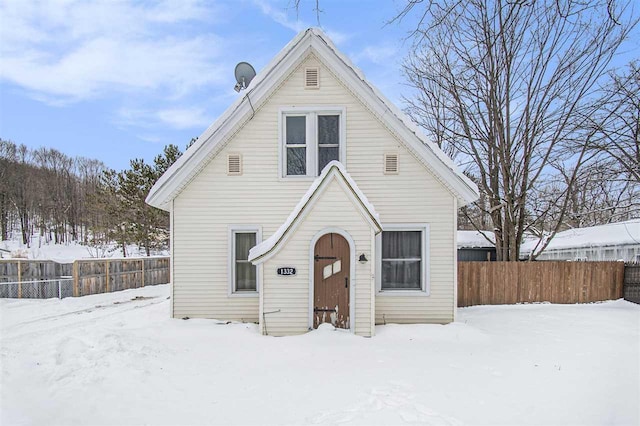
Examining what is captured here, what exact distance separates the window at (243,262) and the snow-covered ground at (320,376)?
3.37ft

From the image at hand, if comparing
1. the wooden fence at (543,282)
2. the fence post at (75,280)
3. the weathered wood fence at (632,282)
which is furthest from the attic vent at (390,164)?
the fence post at (75,280)

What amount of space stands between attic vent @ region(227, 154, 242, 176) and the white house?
0.03 meters

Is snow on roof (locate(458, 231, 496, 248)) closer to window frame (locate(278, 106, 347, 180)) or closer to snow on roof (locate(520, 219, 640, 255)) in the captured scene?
snow on roof (locate(520, 219, 640, 255))

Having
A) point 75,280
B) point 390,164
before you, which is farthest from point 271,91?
point 75,280

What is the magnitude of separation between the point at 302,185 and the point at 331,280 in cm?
255

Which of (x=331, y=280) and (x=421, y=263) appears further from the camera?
(x=421, y=263)

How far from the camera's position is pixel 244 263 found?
8.75 metres

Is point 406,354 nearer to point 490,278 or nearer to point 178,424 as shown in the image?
point 178,424

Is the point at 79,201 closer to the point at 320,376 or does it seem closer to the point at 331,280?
the point at 331,280

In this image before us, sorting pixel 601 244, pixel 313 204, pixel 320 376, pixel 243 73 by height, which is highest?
pixel 243 73

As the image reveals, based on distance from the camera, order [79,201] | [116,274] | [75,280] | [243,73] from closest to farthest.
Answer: [243,73] < [75,280] < [116,274] < [79,201]

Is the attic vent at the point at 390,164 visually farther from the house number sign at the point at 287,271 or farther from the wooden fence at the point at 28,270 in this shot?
the wooden fence at the point at 28,270

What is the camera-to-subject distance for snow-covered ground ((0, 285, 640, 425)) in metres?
3.97

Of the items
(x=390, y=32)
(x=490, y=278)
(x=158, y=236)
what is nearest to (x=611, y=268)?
(x=490, y=278)
